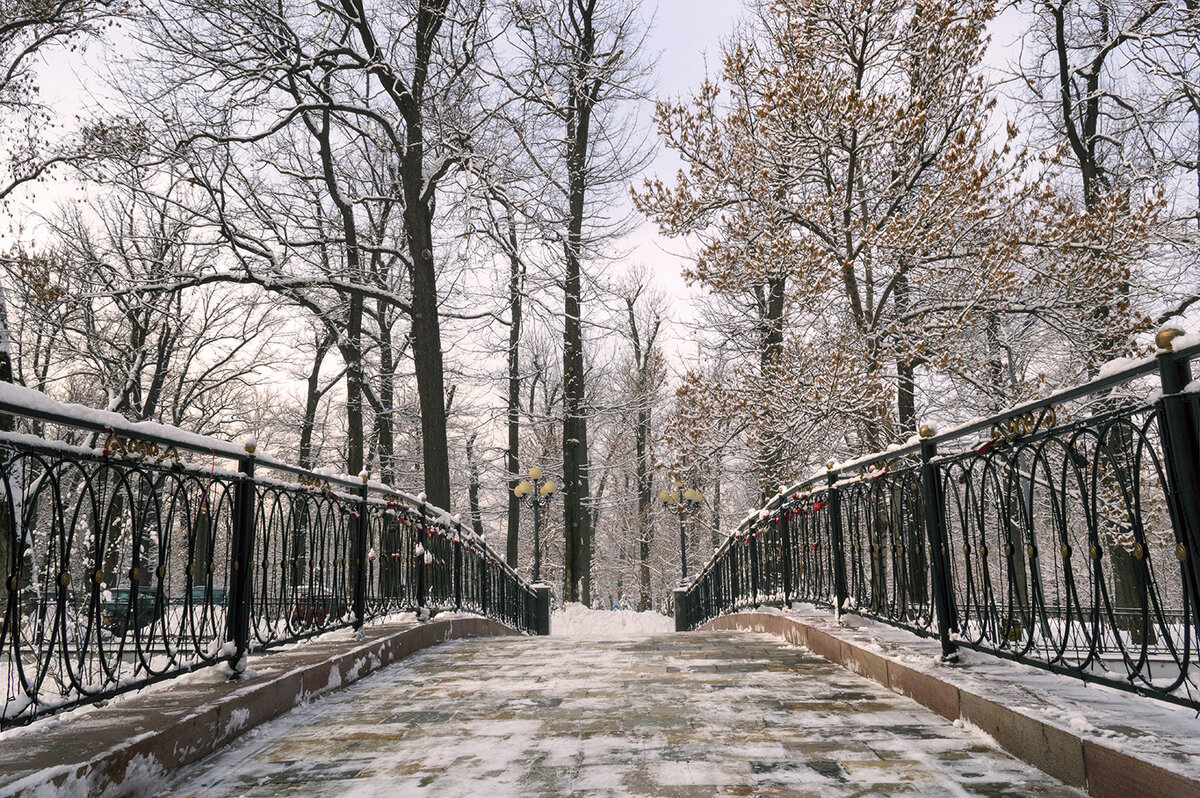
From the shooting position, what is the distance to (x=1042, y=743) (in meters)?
3.02

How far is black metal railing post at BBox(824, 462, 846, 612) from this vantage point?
21.8ft

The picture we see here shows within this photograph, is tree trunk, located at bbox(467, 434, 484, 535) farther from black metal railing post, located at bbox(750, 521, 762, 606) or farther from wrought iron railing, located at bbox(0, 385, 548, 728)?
wrought iron railing, located at bbox(0, 385, 548, 728)

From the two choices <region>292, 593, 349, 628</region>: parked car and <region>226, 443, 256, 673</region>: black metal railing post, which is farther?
<region>292, 593, 349, 628</region>: parked car

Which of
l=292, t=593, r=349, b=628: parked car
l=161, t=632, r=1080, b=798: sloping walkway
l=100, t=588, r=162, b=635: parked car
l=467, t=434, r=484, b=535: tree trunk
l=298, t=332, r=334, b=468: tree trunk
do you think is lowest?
l=161, t=632, r=1080, b=798: sloping walkway

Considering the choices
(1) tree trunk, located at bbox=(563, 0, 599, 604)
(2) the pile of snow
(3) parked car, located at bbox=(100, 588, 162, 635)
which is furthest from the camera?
(1) tree trunk, located at bbox=(563, 0, 599, 604)

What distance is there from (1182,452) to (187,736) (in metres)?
4.01

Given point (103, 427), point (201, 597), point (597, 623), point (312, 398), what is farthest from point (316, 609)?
point (312, 398)

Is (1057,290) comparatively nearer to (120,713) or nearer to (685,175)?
(685,175)

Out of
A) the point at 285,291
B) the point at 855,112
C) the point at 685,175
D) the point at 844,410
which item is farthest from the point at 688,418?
the point at 285,291

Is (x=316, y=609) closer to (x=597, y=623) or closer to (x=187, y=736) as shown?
(x=187, y=736)

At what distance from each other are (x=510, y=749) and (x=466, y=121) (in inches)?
521

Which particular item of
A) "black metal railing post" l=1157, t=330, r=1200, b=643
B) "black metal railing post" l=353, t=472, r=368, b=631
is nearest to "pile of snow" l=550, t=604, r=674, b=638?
"black metal railing post" l=353, t=472, r=368, b=631

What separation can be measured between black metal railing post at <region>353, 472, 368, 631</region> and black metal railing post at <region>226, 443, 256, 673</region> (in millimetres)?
2015

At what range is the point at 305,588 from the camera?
596 centimetres
